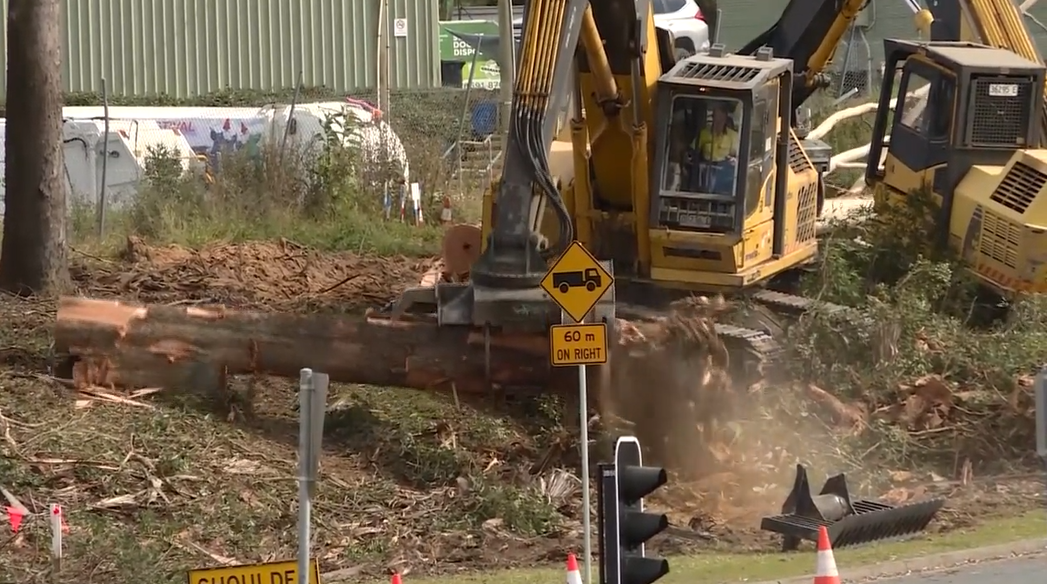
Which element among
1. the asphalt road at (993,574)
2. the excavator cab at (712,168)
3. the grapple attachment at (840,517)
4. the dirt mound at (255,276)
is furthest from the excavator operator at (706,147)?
the asphalt road at (993,574)

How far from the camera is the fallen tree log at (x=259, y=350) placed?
48.2 feet

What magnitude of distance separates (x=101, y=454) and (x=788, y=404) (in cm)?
567

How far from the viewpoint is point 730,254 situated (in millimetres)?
15688

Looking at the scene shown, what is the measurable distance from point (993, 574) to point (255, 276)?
11.3 m

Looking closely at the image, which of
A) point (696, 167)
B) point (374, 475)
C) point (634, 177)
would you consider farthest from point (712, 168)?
point (374, 475)

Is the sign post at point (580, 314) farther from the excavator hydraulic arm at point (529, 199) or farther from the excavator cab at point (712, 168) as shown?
the excavator cab at point (712, 168)

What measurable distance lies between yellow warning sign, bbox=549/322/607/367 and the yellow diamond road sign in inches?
8.7

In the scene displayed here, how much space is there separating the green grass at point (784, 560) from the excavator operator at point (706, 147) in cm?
428

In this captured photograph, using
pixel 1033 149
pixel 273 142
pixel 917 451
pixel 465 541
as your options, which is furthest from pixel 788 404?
pixel 273 142

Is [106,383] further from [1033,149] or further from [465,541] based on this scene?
[1033,149]

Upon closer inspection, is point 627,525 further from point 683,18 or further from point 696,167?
point 683,18

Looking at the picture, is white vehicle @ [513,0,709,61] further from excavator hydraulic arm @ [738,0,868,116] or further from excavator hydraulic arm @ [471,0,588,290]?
excavator hydraulic arm @ [471,0,588,290]

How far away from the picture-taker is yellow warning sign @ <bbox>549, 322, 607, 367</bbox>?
10.7m

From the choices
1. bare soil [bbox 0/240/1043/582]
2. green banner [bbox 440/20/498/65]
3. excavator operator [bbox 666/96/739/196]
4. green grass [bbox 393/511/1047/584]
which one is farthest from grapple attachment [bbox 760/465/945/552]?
green banner [bbox 440/20/498/65]
